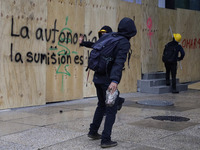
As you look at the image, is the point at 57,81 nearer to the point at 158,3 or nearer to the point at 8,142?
the point at 8,142

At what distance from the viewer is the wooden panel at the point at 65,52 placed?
374 inches

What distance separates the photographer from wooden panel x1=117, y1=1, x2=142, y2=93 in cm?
1205

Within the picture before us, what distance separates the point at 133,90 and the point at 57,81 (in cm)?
362

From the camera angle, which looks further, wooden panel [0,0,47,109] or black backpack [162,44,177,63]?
black backpack [162,44,177,63]

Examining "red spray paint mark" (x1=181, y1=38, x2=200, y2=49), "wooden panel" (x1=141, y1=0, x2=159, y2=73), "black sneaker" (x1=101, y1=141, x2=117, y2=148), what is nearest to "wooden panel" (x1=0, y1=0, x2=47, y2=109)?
"black sneaker" (x1=101, y1=141, x2=117, y2=148)

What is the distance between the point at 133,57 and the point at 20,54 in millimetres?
4850

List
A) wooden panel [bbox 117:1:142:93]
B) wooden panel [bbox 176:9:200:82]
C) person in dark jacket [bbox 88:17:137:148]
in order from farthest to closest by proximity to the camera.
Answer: wooden panel [bbox 176:9:200:82] → wooden panel [bbox 117:1:142:93] → person in dark jacket [bbox 88:17:137:148]

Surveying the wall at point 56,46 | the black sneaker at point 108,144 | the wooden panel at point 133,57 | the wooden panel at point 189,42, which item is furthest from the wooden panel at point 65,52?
the wooden panel at point 189,42

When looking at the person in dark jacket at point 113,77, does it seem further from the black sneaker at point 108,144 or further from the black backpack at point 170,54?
the black backpack at point 170,54

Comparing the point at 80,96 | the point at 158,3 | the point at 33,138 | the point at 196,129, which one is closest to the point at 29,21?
the point at 80,96

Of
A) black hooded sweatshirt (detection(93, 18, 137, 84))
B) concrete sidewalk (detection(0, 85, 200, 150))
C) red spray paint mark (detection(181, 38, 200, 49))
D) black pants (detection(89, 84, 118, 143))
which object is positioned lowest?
concrete sidewalk (detection(0, 85, 200, 150))

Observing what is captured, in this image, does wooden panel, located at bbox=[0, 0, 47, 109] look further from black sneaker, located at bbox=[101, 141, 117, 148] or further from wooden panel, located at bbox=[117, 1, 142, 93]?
black sneaker, located at bbox=[101, 141, 117, 148]

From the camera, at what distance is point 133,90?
12.5 meters

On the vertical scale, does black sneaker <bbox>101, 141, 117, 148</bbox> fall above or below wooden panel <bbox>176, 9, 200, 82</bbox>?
below
